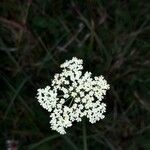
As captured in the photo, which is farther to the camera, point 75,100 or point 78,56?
point 78,56

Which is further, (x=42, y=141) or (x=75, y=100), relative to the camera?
(x=42, y=141)

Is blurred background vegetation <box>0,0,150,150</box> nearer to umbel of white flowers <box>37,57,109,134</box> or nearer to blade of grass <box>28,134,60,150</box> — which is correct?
blade of grass <box>28,134,60,150</box>

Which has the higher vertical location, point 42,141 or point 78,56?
point 78,56

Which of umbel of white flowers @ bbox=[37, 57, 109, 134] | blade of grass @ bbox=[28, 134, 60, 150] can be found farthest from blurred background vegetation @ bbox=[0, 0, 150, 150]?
umbel of white flowers @ bbox=[37, 57, 109, 134]

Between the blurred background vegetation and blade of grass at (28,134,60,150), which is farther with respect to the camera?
the blurred background vegetation

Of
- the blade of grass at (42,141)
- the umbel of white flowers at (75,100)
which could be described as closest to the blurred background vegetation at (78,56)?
the blade of grass at (42,141)

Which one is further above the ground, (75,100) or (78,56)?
(78,56)

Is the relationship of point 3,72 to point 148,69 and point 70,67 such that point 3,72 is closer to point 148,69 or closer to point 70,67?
point 70,67

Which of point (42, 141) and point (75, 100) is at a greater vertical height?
point (42, 141)

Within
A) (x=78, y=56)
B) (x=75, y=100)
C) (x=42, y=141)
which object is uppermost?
(x=78, y=56)
